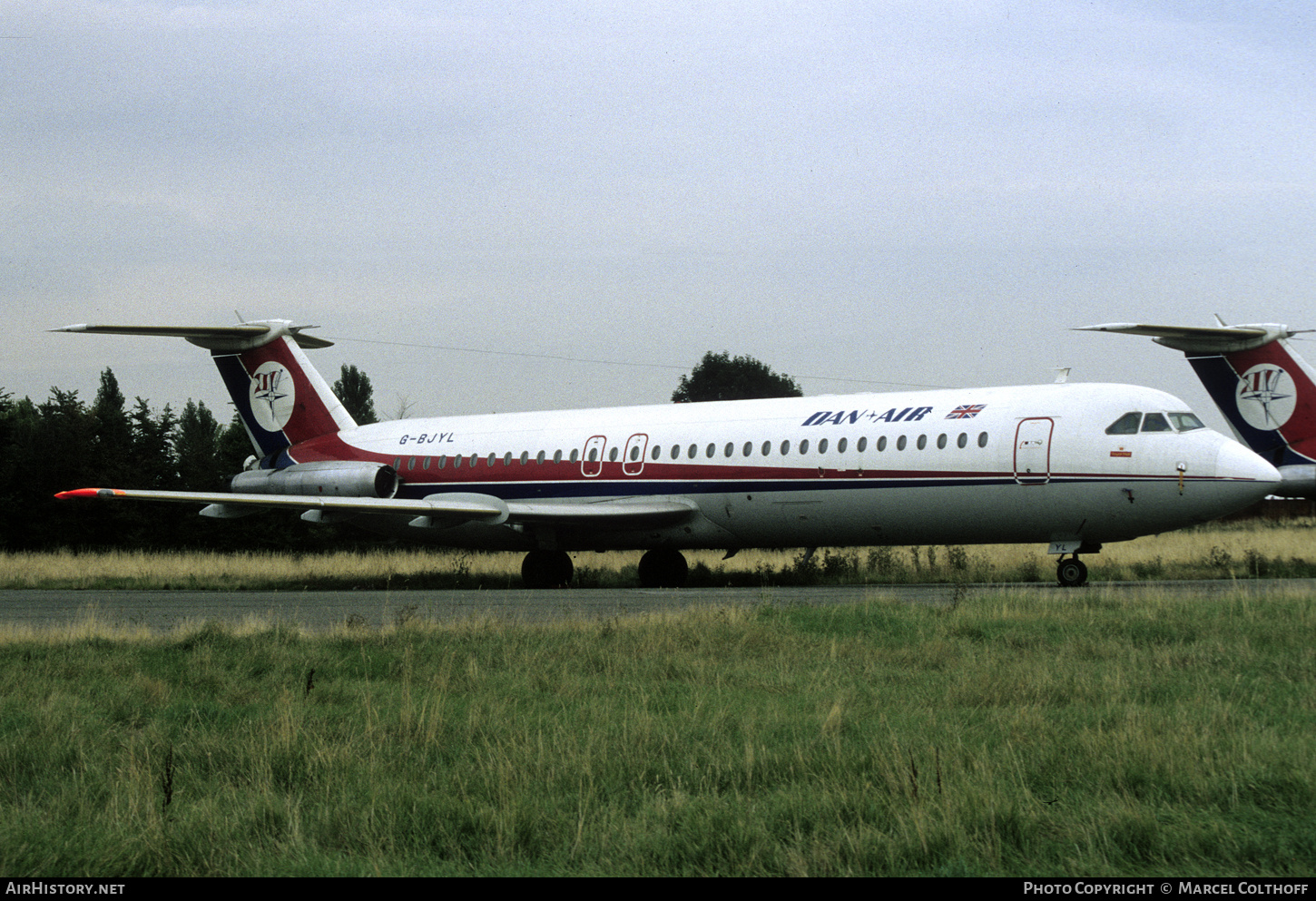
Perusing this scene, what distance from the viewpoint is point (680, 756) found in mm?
6555

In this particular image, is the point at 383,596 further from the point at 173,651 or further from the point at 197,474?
the point at 197,474

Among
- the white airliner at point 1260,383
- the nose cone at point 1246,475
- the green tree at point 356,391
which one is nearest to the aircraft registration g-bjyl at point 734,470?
the nose cone at point 1246,475

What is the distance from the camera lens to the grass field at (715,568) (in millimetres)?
24312

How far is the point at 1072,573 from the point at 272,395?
1817cm

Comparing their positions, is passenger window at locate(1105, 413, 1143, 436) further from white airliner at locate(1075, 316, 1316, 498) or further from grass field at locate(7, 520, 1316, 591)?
white airliner at locate(1075, 316, 1316, 498)

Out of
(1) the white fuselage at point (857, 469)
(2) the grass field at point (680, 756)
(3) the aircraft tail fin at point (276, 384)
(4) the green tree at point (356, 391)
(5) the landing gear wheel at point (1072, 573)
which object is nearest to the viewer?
(2) the grass field at point (680, 756)

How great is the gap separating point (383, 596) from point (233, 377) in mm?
10291

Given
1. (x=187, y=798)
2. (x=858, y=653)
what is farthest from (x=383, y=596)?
(x=187, y=798)

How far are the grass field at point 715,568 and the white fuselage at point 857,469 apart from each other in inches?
76.1

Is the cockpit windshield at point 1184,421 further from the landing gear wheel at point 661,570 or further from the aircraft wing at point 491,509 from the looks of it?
the landing gear wheel at point 661,570

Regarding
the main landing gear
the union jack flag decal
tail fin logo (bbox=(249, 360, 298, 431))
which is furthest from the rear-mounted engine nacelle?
the union jack flag decal

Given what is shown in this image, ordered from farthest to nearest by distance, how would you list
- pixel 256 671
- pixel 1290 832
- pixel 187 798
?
pixel 256 671, pixel 187 798, pixel 1290 832

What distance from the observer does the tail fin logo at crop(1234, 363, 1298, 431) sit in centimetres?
2595

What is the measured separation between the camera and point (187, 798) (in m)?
5.97
